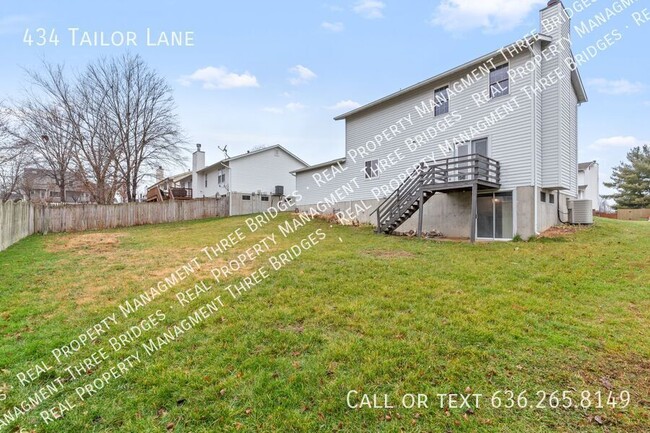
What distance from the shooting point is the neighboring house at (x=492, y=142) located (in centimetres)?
1124

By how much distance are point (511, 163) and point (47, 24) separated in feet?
55.5

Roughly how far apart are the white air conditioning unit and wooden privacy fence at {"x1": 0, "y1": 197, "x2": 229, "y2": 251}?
73.7 feet

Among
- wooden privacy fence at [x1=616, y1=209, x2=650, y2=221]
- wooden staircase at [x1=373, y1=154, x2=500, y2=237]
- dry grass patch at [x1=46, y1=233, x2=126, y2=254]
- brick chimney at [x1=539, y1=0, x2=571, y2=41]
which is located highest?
brick chimney at [x1=539, y1=0, x2=571, y2=41]

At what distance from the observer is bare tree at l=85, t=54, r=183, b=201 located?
79.6 ft

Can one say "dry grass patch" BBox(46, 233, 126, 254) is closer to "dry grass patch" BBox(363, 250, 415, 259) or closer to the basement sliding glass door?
"dry grass patch" BBox(363, 250, 415, 259)

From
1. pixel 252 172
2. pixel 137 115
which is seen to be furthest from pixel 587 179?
pixel 137 115

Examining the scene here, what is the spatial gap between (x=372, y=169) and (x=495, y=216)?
21.9ft

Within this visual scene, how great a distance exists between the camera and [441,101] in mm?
13789

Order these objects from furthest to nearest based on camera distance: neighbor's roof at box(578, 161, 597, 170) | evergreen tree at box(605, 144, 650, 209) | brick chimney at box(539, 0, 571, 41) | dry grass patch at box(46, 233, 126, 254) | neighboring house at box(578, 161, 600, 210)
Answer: evergreen tree at box(605, 144, 650, 209) → neighbor's roof at box(578, 161, 597, 170) → neighboring house at box(578, 161, 600, 210) → brick chimney at box(539, 0, 571, 41) → dry grass patch at box(46, 233, 126, 254)

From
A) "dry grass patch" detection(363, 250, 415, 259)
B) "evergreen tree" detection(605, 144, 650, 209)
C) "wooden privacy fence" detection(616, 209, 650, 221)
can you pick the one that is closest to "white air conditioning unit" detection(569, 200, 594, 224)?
"dry grass patch" detection(363, 250, 415, 259)

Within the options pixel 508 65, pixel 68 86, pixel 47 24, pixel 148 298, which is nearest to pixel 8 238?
pixel 47 24

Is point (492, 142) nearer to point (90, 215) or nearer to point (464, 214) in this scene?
point (464, 214)

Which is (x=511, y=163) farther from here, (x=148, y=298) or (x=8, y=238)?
(x=8, y=238)

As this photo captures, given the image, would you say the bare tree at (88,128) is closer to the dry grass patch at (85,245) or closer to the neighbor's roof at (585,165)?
the dry grass patch at (85,245)
